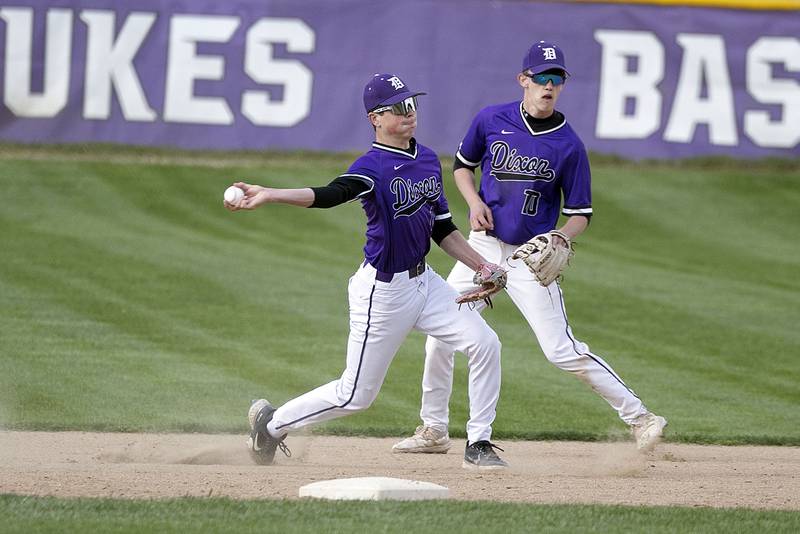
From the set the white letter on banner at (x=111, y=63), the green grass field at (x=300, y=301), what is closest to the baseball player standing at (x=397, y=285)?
the green grass field at (x=300, y=301)

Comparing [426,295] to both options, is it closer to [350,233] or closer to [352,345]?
[352,345]

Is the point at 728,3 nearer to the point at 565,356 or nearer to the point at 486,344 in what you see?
the point at 565,356

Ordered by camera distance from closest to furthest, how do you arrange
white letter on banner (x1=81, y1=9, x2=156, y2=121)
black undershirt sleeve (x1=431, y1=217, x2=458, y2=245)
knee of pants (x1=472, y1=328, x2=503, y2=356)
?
knee of pants (x1=472, y1=328, x2=503, y2=356)
black undershirt sleeve (x1=431, y1=217, x2=458, y2=245)
white letter on banner (x1=81, y1=9, x2=156, y2=121)

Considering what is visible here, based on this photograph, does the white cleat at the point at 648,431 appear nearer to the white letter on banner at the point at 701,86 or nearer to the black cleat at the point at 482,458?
the black cleat at the point at 482,458

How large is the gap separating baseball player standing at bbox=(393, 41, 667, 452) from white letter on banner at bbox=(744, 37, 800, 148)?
11.5 m

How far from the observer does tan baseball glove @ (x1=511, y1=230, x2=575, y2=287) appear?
22.9 ft

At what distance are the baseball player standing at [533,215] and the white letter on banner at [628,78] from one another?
36.0 ft

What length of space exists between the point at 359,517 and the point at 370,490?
426mm

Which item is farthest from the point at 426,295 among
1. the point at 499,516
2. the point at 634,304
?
the point at 634,304

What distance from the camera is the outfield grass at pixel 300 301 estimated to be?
892 cm

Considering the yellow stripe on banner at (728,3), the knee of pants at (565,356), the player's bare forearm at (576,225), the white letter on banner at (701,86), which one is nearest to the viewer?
the knee of pants at (565,356)

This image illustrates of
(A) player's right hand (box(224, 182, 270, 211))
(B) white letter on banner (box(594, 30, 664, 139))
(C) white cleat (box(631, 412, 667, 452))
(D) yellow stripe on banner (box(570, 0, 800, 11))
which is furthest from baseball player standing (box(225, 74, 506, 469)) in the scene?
(D) yellow stripe on banner (box(570, 0, 800, 11))

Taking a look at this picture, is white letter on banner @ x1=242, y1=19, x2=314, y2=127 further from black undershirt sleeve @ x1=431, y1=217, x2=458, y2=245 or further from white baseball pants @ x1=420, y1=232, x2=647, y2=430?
black undershirt sleeve @ x1=431, y1=217, x2=458, y2=245

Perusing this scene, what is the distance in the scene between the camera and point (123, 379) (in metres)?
9.41
